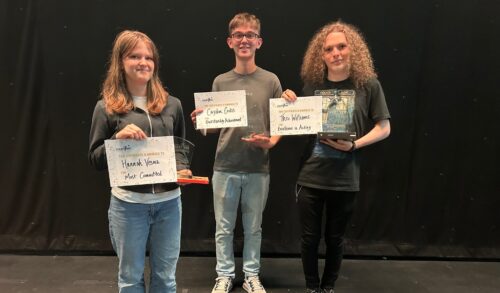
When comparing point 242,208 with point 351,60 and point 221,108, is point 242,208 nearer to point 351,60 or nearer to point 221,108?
point 221,108

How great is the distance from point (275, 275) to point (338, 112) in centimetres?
124

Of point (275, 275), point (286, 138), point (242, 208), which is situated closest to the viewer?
point (242, 208)

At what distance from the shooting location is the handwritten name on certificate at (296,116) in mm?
2002

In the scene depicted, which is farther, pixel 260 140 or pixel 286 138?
pixel 286 138

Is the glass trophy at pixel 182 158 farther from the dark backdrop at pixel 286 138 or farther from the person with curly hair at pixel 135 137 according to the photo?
the dark backdrop at pixel 286 138

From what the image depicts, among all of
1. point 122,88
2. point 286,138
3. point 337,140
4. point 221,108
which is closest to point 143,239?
point 122,88

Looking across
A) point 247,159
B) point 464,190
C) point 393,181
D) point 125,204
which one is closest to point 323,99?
point 247,159

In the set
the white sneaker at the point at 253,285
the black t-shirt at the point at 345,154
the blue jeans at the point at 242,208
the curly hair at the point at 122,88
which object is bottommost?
the white sneaker at the point at 253,285

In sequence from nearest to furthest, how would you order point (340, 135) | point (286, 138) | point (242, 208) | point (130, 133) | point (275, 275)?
1. point (130, 133)
2. point (340, 135)
3. point (242, 208)
4. point (275, 275)
5. point (286, 138)

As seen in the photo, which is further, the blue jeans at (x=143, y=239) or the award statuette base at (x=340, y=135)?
the award statuette base at (x=340, y=135)

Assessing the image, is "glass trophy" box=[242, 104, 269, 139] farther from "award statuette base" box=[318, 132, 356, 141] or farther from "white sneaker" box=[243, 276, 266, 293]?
"white sneaker" box=[243, 276, 266, 293]

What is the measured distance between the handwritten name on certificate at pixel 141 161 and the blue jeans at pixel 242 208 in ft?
2.20

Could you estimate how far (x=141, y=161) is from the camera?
159 centimetres

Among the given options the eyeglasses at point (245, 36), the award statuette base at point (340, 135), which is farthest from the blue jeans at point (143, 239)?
the eyeglasses at point (245, 36)
